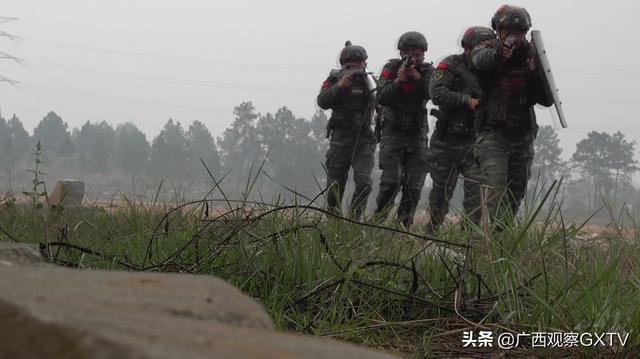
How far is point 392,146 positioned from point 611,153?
59730 millimetres

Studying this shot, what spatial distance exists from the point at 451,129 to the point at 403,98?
639 millimetres

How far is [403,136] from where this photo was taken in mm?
6016

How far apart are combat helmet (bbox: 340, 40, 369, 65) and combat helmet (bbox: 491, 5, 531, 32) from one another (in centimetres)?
223

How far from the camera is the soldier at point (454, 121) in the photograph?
5027 millimetres

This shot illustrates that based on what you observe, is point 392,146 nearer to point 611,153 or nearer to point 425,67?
point 425,67

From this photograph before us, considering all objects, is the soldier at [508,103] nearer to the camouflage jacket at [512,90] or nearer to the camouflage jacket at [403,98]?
the camouflage jacket at [512,90]

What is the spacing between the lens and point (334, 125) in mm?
6684

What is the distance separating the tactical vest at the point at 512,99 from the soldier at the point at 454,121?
0.27m

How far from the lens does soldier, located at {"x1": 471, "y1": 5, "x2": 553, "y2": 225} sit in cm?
439

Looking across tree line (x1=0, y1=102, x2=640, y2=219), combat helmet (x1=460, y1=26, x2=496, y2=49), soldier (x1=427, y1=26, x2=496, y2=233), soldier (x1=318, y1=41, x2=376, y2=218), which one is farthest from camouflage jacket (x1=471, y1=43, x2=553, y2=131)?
tree line (x1=0, y1=102, x2=640, y2=219)

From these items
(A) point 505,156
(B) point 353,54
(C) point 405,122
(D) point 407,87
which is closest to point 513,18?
(A) point 505,156

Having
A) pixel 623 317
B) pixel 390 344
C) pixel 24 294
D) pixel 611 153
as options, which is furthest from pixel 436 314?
pixel 611 153

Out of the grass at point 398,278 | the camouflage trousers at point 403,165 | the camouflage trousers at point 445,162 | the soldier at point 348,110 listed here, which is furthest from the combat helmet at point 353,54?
the grass at point 398,278

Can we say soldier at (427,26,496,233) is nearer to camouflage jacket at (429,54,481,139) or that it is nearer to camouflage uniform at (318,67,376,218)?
camouflage jacket at (429,54,481,139)
